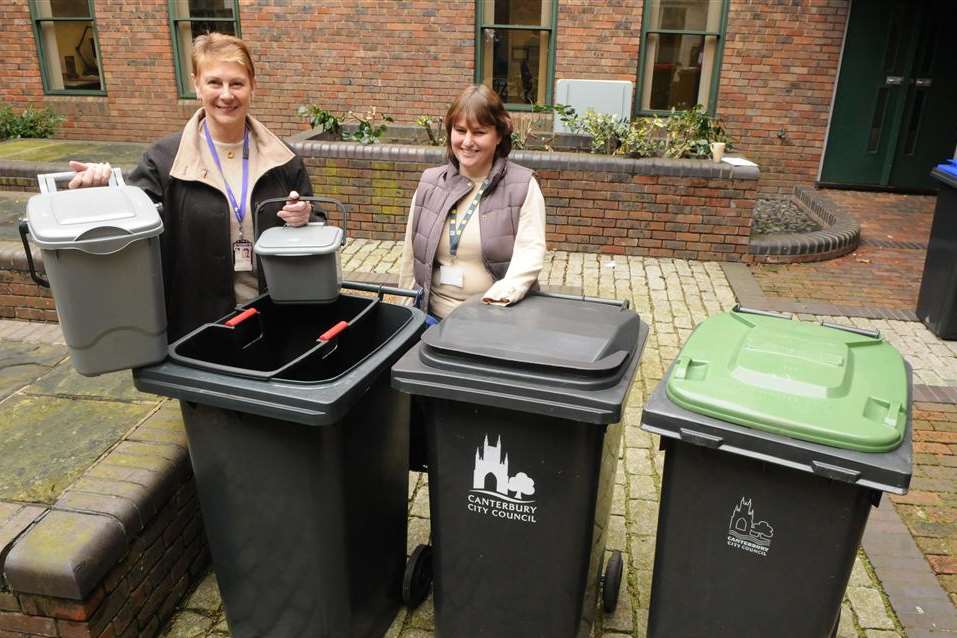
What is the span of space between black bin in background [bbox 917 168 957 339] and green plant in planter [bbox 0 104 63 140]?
34.2 ft

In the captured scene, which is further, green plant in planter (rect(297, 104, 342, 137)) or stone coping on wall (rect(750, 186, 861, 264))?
green plant in planter (rect(297, 104, 342, 137))

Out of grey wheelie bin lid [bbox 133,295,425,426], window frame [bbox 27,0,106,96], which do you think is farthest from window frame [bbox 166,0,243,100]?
grey wheelie bin lid [bbox 133,295,425,426]

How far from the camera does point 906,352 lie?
207 inches

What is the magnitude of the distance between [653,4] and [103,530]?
29.9 ft

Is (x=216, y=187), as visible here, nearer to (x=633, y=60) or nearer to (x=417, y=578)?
(x=417, y=578)

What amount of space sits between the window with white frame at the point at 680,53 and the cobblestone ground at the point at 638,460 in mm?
3774

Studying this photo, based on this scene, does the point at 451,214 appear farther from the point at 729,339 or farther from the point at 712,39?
the point at 712,39

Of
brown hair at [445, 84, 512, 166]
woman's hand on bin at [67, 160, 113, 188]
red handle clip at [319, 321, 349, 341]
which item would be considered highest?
brown hair at [445, 84, 512, 166]

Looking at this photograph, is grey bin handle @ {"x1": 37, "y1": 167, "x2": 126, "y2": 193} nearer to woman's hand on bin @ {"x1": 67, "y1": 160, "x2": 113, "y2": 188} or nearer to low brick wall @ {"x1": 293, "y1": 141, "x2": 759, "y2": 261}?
woman's hand on bin @ {"x1": 67, "y1": 160, "x2": 113, "y2": 188}

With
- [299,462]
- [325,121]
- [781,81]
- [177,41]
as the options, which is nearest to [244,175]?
[299,462]

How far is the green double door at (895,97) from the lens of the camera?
9.38 m

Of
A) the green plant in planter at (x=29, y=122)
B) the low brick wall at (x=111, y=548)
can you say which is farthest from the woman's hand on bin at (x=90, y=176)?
the green plant in planter at (x=29, y=122)

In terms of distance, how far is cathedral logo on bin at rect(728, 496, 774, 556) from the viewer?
2.11 meters

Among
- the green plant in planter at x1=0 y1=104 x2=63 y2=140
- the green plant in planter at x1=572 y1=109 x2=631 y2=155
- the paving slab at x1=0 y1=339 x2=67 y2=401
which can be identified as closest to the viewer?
the paving slab at x1=0 y1=339 x2=67 y2=401
